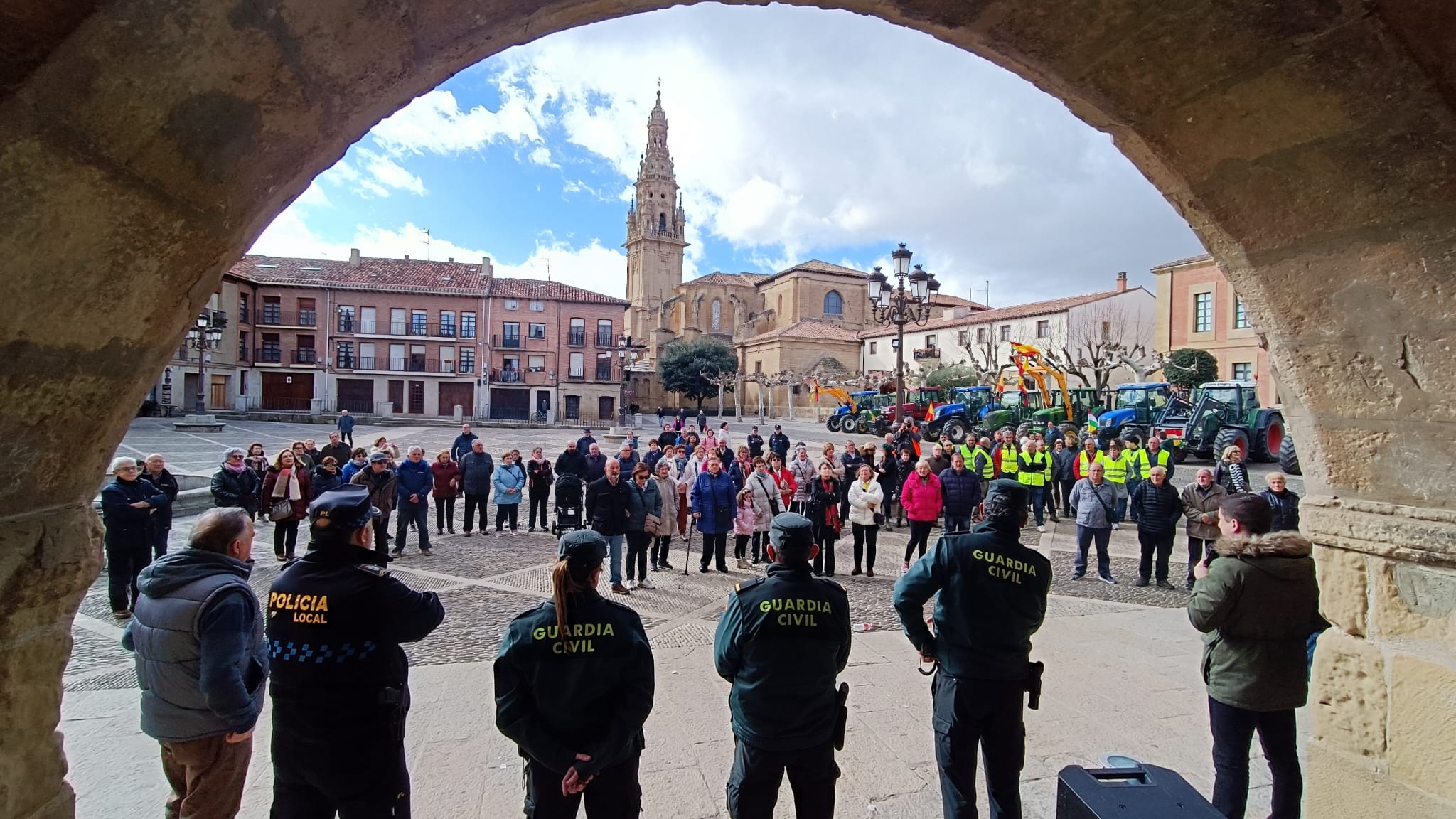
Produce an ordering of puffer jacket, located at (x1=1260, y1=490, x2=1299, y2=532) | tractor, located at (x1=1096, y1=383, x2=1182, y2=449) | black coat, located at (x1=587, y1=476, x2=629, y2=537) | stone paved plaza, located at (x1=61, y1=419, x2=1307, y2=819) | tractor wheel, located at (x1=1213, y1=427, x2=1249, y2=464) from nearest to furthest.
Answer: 1. stone paved plaza, located at (x1=61, y1=419, x2=1307, y2=819)
2. puffer jacket, located at (x1=1260, y1=490, x2=1299, y2=532)
3. black coat, located at (x1=587, y1=476, x2=629, y2=537)
4. tractor wheel, located at (x1=1213, y1=427, x2=1249, y2=464)
5. tractor, located at (x1=1096, y1=383, x2=1182, y2=449)

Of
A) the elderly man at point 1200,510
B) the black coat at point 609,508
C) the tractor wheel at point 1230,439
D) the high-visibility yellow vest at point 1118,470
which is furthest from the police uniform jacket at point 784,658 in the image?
the tractor wheel at point 1230,439

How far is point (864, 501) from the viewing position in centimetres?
771

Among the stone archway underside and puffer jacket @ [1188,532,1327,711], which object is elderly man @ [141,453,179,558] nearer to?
the stone archway underside

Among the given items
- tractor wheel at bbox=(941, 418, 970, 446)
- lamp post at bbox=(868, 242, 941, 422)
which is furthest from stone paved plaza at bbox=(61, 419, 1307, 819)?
tractor wheel at bbox=(941, 418, 970, 446)

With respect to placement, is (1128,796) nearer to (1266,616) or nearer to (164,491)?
(1266,616)

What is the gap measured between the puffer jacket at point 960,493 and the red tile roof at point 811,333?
1662 inches

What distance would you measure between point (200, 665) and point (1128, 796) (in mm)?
2919

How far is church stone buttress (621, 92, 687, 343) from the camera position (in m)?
68.2

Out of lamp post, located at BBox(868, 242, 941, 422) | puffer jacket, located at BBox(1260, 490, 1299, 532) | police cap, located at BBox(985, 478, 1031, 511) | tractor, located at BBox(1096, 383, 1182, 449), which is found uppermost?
lamp post, located at BBox(868, 242, 941, 422)

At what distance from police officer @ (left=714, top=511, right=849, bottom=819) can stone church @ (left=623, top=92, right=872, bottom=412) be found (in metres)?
46.2

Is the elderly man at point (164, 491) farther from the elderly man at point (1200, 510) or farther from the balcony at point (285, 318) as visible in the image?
the balcony at point (285, 318)

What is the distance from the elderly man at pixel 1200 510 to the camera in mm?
6824

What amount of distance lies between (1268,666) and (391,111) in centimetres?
352

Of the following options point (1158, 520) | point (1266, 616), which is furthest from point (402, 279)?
point (1266, 616)
